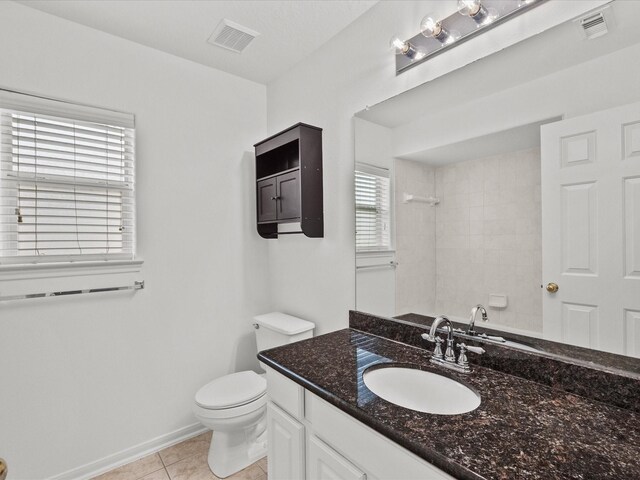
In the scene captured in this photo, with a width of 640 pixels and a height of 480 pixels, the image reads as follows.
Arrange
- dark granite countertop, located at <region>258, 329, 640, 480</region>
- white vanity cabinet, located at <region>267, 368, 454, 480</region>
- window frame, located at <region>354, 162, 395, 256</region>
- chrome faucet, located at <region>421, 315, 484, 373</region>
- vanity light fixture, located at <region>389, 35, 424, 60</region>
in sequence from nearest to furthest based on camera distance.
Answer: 1. dark granite countertop, located at <region>258, 329, 640, 480</region>
2. white vanity cabinet, located at <region>267, 368, 454, 480</region>
3. chrome faucet, located at <region>421, 315, 484, 373</region>
4. vanity light fixture, located at <region>389, 35, 424, 60</region>
5. window frame, located at <region>354, 162, 395, 256</region>

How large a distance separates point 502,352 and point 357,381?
0.54 m

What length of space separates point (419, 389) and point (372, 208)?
0.89 metres

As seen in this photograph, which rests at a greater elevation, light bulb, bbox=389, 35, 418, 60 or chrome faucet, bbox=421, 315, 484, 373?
light bulb, bbox=389, 35, 418, 60

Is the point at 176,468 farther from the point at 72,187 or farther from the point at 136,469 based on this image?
the point at 72,187

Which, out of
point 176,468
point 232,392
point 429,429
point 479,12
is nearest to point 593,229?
point 429,429

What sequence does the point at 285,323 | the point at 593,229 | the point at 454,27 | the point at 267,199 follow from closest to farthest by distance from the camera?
the point at 593,229 → the point at 454,27 → the point at 285,323 → the point at 267,199

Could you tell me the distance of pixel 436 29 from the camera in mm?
1368

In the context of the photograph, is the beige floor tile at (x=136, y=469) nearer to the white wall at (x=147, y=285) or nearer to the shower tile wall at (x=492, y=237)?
the white wall at (x=147, y=285)

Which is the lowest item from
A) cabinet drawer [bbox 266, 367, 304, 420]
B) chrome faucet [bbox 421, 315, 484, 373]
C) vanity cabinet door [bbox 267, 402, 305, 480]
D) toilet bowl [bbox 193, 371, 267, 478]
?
toilet bowl [bbox 193, 371, 267, 478]

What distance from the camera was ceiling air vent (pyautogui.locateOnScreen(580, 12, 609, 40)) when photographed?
1.00 metres

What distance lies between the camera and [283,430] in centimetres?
129

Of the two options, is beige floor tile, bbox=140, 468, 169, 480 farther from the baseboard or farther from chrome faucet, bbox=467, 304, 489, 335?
chrome faucet, bbox=467, 304, 489, 335

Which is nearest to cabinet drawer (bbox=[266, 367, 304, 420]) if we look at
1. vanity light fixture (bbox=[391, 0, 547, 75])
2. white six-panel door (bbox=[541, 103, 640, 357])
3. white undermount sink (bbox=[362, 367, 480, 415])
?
white undermount sink (bbox=[362, 367, 480, 415])

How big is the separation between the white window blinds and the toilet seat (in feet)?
3.36
